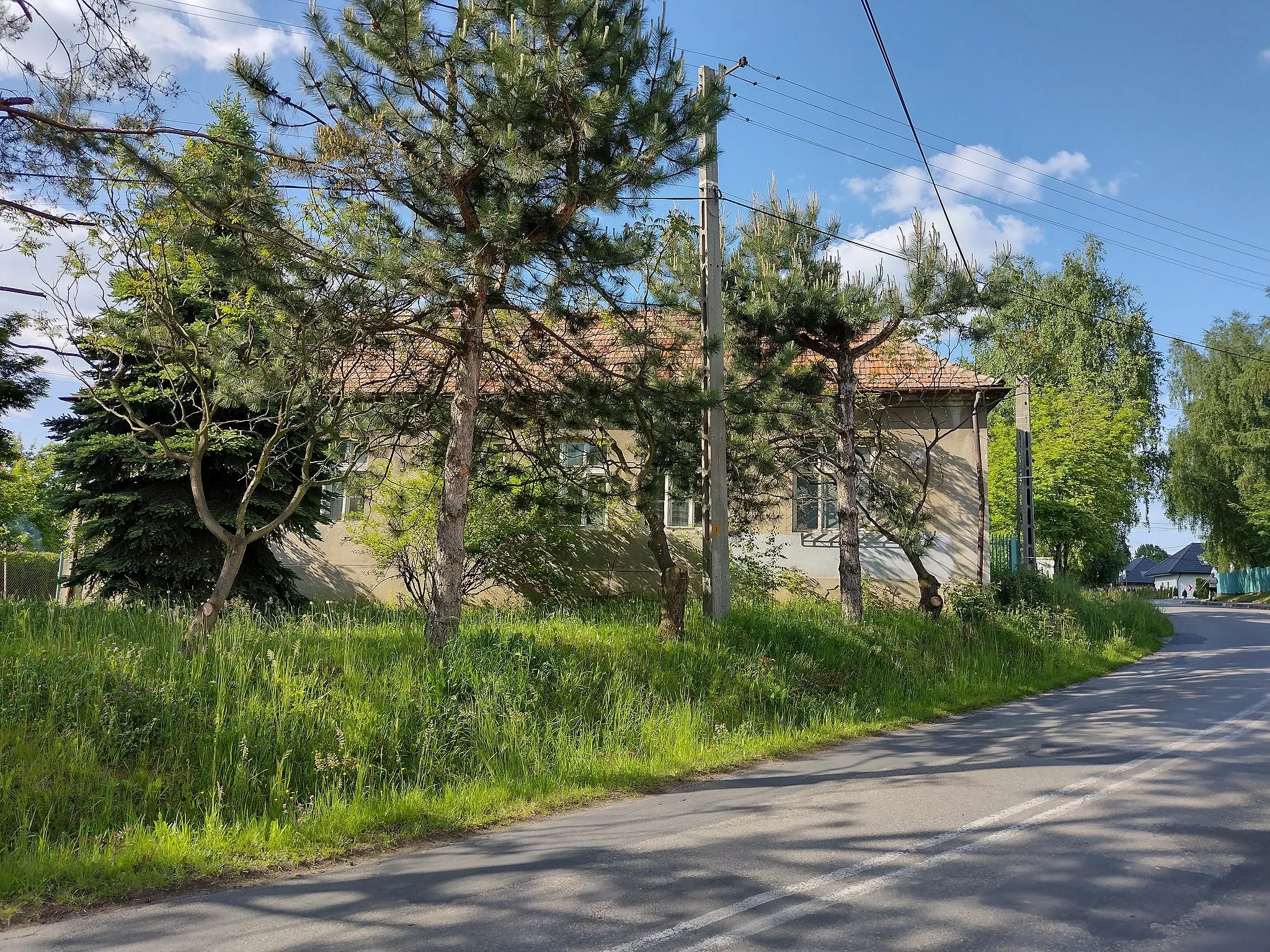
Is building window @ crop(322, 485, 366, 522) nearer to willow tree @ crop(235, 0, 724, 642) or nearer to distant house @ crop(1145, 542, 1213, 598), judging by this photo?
willow tree @ crop(235, 0, 724, 642)

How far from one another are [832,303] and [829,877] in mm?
10578

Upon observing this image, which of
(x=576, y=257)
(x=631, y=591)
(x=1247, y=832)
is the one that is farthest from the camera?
(x=631, y=591)

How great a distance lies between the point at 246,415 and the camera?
1441 cm

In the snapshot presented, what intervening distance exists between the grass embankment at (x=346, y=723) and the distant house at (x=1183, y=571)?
3350 inches

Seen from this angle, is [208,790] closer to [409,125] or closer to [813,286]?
[409,125]

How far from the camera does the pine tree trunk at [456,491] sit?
9438 millimetres

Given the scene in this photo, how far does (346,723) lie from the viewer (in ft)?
22.8

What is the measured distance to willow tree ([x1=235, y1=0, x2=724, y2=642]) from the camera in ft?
26.6

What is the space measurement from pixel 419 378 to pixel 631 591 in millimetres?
8577

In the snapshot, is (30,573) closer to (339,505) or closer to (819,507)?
(339,505)

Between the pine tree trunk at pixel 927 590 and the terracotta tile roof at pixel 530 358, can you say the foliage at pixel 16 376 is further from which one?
the pine tree trunk at pixel 927 590

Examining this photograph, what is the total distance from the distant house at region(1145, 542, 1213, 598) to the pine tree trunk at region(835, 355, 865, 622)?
263 feet

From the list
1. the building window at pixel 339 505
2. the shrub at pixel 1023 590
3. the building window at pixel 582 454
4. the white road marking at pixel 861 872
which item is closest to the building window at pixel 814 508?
the shrub at pixel 1023 590

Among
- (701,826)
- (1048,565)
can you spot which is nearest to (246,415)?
(701,826)
